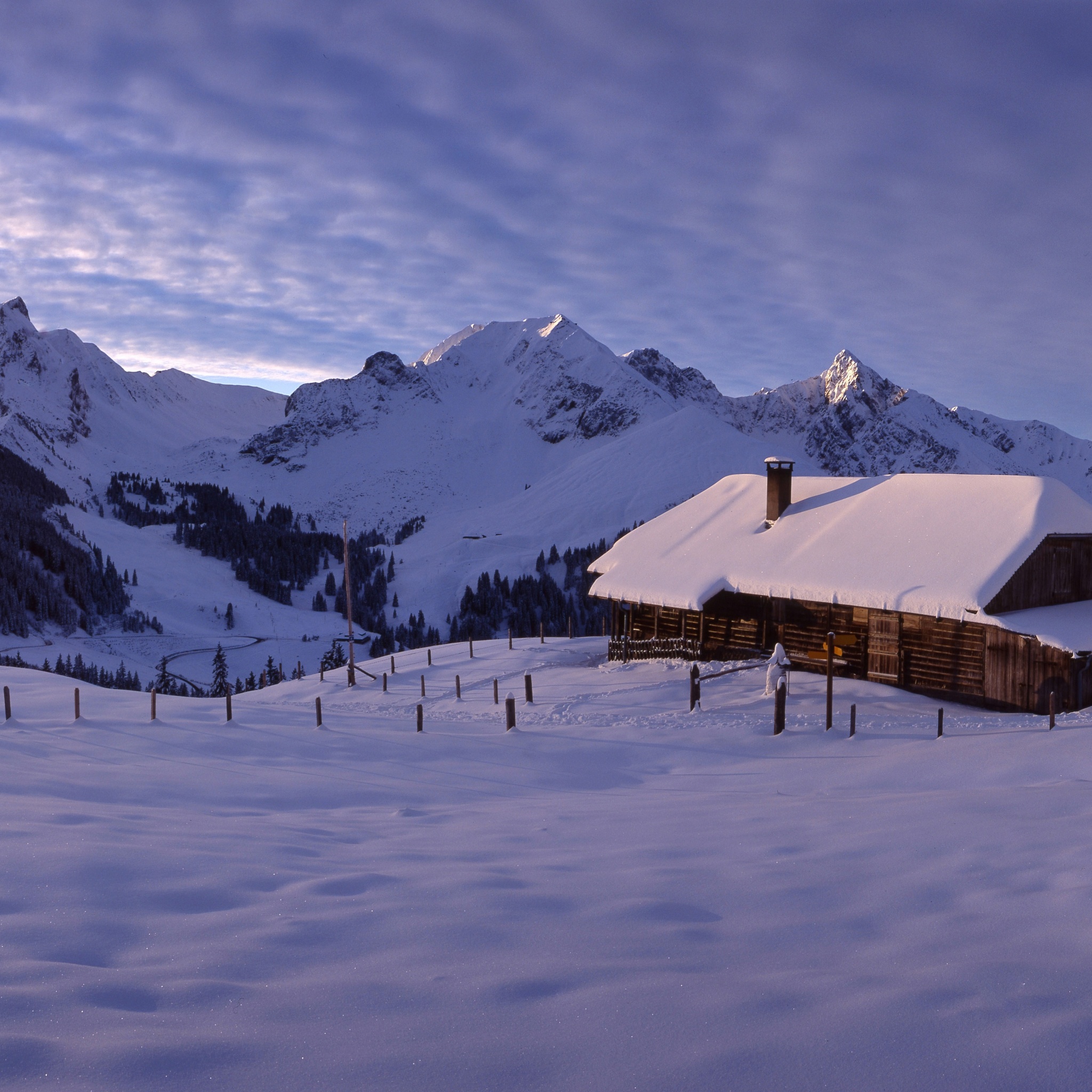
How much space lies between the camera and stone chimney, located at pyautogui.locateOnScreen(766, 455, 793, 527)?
90.3 ft

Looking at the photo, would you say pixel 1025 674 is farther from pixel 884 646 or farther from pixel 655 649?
pixel 655 649

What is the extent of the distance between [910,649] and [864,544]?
12.2 feet

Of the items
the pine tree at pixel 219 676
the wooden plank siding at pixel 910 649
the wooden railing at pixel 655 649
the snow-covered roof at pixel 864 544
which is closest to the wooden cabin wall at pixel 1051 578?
the snow-covered roof at pixel 864 544

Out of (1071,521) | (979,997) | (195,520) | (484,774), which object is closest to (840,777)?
(484,774)

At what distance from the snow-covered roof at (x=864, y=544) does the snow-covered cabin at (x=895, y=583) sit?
5 cm

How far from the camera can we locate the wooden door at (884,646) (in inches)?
827

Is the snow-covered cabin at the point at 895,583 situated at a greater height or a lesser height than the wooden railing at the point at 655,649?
greater

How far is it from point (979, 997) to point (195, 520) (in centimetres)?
15233

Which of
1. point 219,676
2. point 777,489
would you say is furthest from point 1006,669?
point 219,676

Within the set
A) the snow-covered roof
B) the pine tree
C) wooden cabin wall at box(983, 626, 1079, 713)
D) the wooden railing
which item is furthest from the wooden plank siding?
the pine tree

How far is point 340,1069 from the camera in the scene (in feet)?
10.5

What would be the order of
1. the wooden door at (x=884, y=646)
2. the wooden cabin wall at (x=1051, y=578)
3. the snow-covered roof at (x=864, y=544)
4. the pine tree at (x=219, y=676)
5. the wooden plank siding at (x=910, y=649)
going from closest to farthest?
1. the wooden plank siding at (x=910, y=649)
2. the wooden cabin wall at (x=1051, y=578)
3. the snow-covered roof at (x=864, y=544)
4. the wooden door at (x=884, y=646)
5. the pine tree at (x=219, y=676)

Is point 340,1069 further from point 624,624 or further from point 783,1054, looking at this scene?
point 624,624

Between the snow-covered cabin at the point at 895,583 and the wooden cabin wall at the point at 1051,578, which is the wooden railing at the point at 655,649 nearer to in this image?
the snow-covered cabin at the point at 895,583
